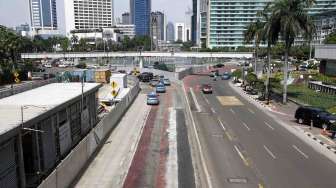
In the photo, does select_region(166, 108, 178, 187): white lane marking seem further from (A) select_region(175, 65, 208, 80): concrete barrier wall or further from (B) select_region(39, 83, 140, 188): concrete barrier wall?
(A) select_region(175, 65, 208, 80): concrete barrier wall

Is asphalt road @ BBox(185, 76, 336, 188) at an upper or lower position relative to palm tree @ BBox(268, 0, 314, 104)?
lower

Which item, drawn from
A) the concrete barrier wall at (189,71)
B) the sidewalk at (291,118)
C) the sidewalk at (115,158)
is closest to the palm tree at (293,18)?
A: the sidewalk at (291,118)

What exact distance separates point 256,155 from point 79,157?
37.7 ft

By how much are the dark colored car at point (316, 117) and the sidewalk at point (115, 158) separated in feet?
49.2

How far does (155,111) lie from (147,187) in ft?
79.8

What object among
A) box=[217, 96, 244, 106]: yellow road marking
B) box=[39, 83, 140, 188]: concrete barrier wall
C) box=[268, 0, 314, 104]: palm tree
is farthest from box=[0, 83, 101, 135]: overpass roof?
box=[268, 0, 314, 104]: palm tree

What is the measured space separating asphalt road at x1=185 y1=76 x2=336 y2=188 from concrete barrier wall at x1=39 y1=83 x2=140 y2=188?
24.1 ft

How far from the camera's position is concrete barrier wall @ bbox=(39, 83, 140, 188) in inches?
682

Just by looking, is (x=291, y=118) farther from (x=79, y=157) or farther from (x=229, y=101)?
(x=79, y=157)

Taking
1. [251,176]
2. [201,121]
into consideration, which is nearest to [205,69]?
[201,121]

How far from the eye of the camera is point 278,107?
4647 centimetres

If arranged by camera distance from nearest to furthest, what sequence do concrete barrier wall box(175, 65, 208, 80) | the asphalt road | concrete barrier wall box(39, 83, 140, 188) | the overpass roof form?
the overpass roof → concrete barrier wall box(39, 83, 140, 188) → the asphalt road → concrete barrier wall box(175, 65, 208, 80)

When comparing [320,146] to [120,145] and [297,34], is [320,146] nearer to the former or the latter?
[120,145]

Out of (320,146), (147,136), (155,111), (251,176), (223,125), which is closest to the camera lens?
(251,176)
